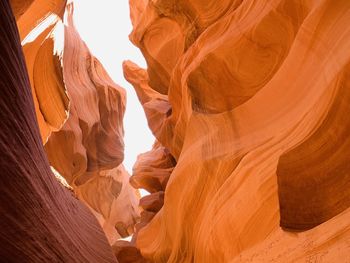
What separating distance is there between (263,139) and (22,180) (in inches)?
87.3

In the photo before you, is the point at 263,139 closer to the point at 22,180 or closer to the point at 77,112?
the point at 22,180

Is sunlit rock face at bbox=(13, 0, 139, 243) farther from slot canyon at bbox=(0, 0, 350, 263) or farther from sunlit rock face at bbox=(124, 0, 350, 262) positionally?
sunlit rock face at bbox=(124, 0, 350, 262)

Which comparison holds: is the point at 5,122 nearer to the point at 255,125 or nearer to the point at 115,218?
the point at 255,125

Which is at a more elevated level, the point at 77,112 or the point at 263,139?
the point at 77,112

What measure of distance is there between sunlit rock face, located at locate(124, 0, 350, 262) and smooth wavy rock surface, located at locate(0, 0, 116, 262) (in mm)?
1376

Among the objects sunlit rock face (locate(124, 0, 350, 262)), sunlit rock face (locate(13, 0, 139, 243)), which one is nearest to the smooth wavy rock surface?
sunlit rock face (locate(124, 0, 350, 262))

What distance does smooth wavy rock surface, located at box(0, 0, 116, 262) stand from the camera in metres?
1.77

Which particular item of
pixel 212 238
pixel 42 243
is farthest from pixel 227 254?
pixel 42 243

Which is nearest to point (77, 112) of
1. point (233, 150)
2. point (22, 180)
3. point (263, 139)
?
point (233, 150)

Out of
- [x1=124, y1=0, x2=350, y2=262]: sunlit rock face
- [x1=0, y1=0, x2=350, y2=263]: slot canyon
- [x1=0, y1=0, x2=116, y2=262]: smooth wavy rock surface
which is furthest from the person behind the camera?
[x1=124, y1=0, x2=350, y2=262]: sunlit rock face

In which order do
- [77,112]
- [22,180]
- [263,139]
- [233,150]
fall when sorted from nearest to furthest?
1. [22,180]
2. [263,139]
3. [233,150]
4. [77,112]

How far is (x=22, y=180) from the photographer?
185 centimetres

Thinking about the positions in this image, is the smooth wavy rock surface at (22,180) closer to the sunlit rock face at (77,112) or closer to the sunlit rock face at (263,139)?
the sunlit rock face at (263,139)

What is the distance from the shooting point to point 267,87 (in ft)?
12.6
